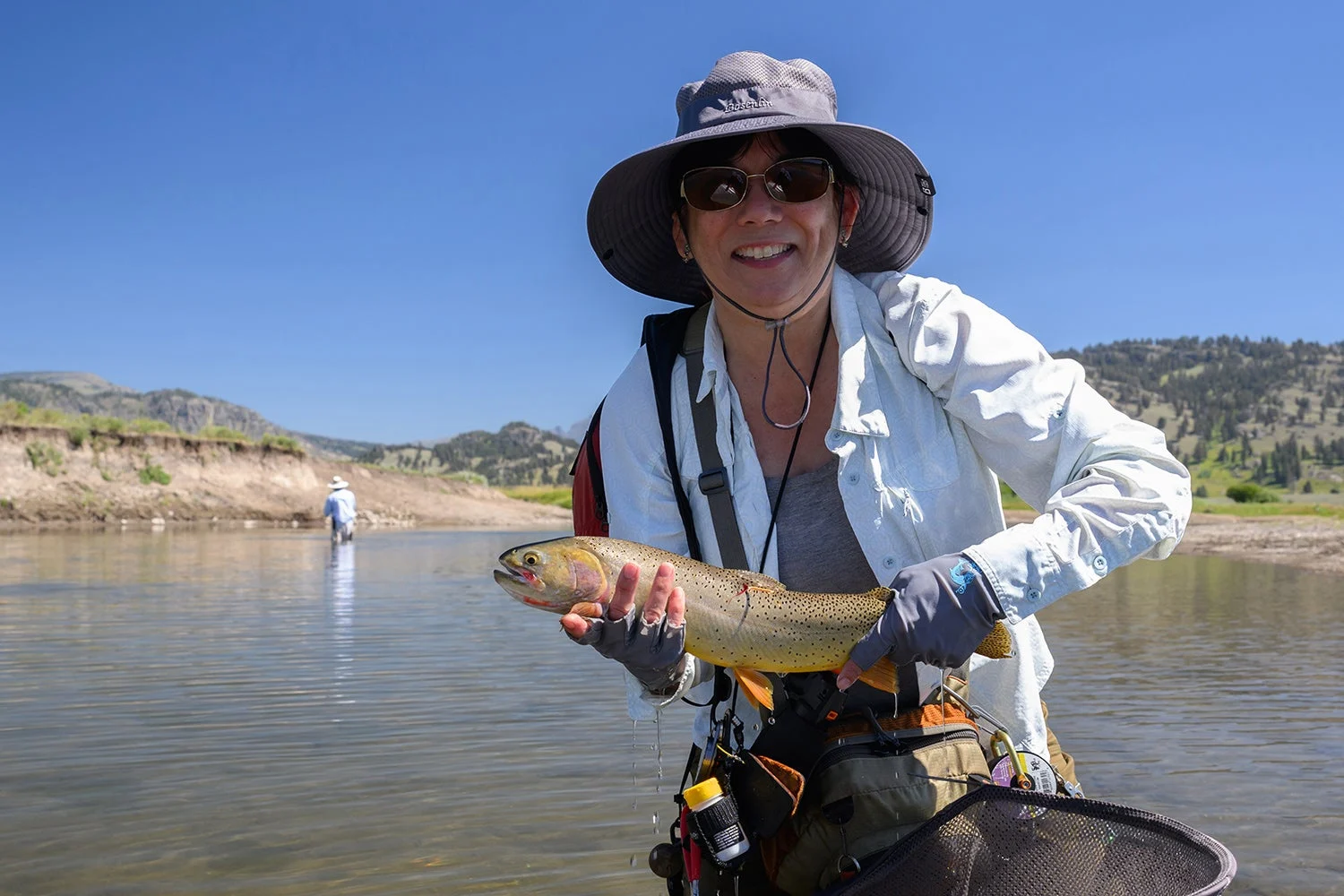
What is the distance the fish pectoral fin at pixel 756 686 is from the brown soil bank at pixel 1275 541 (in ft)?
66.4

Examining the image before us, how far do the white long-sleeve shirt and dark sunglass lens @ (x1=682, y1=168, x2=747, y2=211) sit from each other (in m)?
0.35

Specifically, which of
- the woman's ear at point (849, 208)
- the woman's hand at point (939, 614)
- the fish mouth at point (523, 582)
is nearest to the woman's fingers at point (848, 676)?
the woman's hand at point (939, 614)

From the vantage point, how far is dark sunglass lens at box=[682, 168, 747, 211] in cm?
304

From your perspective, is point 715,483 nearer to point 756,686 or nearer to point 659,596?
point 659,596

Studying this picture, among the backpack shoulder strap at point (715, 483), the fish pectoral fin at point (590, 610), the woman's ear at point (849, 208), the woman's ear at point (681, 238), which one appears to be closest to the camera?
the fish pectoral fin at point (590, 610)

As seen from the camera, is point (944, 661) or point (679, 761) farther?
point (679, 761)

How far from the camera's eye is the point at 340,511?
2912 centimetres

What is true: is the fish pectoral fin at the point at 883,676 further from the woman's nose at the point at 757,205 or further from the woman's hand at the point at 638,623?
the woman's nose at the point at 757,205

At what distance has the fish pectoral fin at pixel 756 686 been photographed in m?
2.75

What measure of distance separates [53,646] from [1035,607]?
1043 centimetres

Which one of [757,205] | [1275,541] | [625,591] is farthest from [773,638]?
[1275,541]

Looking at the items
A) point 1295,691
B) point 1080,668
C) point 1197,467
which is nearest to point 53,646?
point 1080,668

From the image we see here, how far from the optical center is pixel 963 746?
8.96ft

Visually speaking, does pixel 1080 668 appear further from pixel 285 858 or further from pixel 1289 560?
pixel 1289 560
